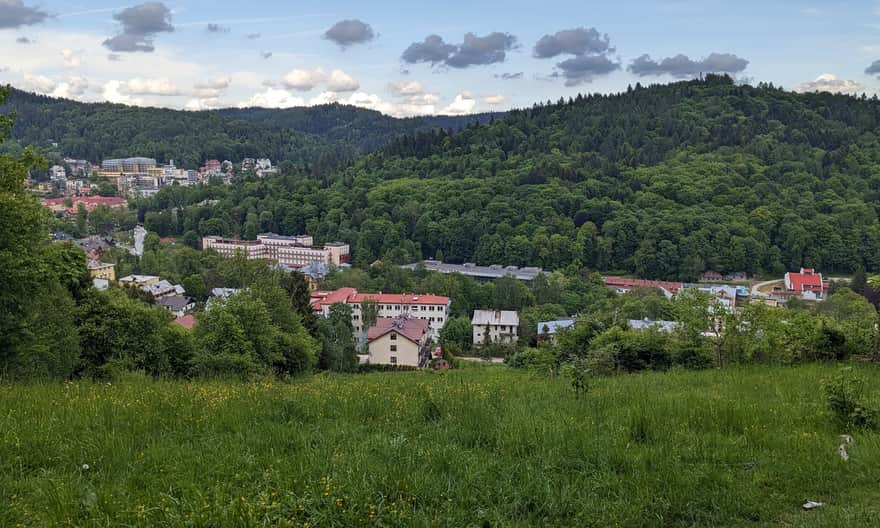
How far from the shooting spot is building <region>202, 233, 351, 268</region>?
9731 centimetres

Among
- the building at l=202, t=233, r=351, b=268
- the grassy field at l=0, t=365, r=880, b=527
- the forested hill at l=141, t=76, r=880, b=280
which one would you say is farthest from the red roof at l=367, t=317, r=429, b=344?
the building at l=202, t=233, r=351, b=268

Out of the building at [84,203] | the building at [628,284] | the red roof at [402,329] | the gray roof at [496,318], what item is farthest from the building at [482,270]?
the building at [84,203]

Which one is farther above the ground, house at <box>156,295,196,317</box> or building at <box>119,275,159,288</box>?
building at <box>119,275,159,288</box>

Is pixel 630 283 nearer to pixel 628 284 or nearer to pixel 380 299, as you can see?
pixel 628 284

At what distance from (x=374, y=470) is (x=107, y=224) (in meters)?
120

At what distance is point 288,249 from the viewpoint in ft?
328

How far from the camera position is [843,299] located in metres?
45.3

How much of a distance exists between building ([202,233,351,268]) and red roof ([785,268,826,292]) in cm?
5991

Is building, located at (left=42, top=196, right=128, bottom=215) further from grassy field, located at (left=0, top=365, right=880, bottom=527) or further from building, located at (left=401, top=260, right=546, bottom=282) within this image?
grassy field, located at (left=0, top=365, right=880, bottom=527)

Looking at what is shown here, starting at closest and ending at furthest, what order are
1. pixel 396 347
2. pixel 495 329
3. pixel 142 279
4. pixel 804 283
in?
pixel 396 347 → pixel 495 329 → pixel 142 279 → pixel 804 283

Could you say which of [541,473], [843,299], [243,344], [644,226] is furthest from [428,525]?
[644,226]

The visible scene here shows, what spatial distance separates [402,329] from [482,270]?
140ft

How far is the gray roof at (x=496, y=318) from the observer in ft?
173

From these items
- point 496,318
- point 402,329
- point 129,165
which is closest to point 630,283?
point 496,318
